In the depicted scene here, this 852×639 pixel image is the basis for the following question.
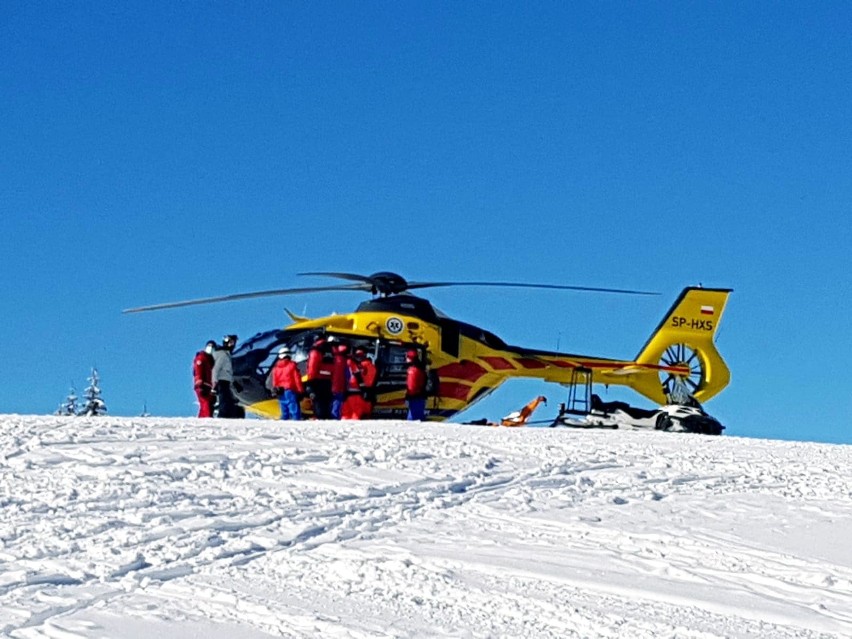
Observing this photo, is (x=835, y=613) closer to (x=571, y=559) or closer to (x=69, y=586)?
(x=571, y=559)

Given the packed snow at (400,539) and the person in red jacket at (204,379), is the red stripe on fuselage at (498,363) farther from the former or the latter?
the packed snow at (400,539)

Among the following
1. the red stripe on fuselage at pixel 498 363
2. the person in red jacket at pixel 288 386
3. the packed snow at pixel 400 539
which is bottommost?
the packed snow at pixel 400 539

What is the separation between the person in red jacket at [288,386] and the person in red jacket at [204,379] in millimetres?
1121

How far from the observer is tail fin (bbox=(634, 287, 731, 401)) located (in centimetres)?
2578

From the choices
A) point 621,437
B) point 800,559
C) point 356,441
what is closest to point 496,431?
point 621,437

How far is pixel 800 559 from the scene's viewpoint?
777cm

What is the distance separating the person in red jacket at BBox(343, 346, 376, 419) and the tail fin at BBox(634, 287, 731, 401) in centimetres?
857

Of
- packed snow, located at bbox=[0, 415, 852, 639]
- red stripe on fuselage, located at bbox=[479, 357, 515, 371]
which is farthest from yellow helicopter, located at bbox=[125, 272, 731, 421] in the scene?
packed snow, located at bbox=[0, 415, 852, 639]

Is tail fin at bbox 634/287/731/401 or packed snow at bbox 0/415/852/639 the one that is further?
tail fin at bbox 634/287/731/401

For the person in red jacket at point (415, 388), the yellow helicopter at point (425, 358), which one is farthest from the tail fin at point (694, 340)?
the person in red jacket at point (415, 388)

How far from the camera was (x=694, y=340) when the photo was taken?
26328 millimetres

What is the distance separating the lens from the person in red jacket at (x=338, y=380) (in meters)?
19.1

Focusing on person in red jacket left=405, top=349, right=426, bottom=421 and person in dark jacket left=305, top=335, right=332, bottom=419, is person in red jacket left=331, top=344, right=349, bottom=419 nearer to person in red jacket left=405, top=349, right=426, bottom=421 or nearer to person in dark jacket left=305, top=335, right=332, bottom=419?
person in dark jacket left=305, top=335, right=332, bottom=419

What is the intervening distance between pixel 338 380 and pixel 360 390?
551 mm
